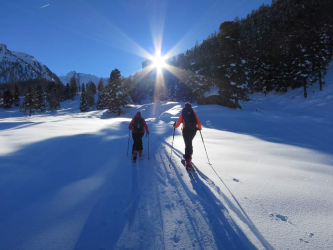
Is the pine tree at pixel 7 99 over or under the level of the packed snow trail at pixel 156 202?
over

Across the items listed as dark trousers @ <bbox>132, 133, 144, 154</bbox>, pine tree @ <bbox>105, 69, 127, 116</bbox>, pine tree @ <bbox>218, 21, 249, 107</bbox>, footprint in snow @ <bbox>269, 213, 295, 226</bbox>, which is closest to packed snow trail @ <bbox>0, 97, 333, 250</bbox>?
footprint in snow @ <bbox>269, 213, 295, 226</bbox>

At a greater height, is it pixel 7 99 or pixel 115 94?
pixel 7 99

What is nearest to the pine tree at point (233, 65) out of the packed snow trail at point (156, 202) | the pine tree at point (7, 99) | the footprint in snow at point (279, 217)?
the packed snow trail at point (156, 202)

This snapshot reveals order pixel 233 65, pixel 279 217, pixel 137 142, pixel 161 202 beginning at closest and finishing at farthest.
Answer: pixel 279 217 → pixel 161 202 → pixel 137 142 → pixel 233 65

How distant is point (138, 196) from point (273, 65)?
149 ft

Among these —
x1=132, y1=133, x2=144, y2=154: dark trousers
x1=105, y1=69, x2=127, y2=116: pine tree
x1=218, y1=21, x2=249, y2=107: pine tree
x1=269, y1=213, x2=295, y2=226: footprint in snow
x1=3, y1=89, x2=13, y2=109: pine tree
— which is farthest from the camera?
x1=3, y1=89, x2=13, y2=109: pine tree

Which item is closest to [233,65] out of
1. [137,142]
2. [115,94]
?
[137,142]

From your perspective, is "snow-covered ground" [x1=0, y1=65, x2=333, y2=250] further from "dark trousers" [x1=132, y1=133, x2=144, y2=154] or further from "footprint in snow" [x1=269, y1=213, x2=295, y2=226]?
"dark trousers" [x1=132, y1=133, x2=144, y2=154]

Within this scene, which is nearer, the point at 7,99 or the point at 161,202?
the point at 161,202

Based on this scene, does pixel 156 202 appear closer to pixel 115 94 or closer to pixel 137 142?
pixel 137 142

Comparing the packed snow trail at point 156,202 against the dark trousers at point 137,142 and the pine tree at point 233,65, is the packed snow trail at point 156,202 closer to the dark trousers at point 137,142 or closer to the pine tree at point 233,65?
the dark trousers at point 137,142

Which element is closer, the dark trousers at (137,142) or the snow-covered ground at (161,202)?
the snow-covered ground at (161,202)

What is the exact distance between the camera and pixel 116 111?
36562mm

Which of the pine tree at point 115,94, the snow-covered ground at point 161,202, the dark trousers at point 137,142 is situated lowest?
the snow-covered ground at point 161,202
